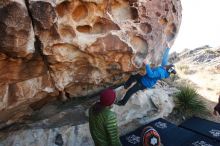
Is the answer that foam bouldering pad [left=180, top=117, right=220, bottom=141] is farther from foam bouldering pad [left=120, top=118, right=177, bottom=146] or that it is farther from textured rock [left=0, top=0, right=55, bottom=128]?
textured rock [left=0, top=0, right=55, bottom=128]

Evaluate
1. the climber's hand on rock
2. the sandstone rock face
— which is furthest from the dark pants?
the climber's hand on rock

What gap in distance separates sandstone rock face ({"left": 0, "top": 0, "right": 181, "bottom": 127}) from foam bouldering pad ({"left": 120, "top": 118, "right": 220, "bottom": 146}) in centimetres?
151

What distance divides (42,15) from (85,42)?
121 cm

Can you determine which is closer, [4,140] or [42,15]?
[42,15]

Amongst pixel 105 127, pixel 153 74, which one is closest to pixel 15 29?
pixel 105 127

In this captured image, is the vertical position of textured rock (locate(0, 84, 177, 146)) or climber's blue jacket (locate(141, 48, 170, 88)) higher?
climber's blue jacket (locate(141, 48, 170, 88))

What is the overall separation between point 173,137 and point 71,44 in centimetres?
324

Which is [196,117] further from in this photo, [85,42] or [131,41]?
[85,42]

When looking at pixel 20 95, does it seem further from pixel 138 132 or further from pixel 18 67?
pixel 138 132

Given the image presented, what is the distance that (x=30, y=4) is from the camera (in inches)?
229

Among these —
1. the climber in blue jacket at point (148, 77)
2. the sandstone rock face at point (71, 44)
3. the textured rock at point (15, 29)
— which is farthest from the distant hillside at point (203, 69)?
the textured rock at point (15, 29)

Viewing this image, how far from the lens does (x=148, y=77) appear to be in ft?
26.0

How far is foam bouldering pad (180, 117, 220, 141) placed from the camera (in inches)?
306

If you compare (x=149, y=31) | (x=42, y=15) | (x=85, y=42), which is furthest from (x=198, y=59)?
(x=42, y=15)
